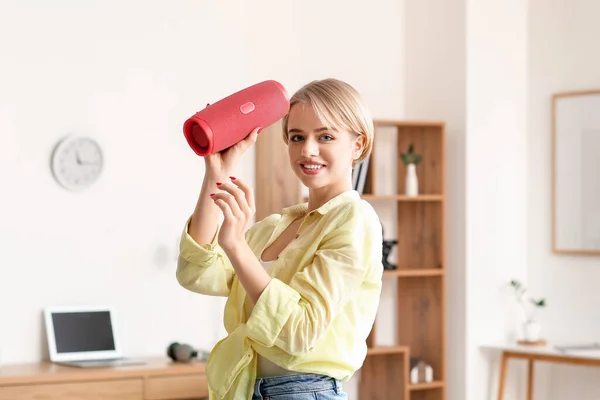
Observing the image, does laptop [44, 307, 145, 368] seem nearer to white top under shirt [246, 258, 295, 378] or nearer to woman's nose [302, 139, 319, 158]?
white top under shirt [246, 258, 295, 378]

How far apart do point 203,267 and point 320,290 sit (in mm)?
267

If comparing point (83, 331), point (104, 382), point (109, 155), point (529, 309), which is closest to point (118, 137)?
point (109, 155)

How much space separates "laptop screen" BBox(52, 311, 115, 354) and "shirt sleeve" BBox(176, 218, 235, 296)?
2.65 metres

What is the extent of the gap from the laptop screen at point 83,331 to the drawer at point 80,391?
39 centimetres

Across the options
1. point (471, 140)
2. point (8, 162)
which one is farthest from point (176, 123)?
point (471, 140)

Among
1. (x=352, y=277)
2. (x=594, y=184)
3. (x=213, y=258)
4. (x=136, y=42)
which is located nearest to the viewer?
(x=352, y=277)

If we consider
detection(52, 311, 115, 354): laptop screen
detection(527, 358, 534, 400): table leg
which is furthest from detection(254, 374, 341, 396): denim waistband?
detection(527, 358, 534, 400): table leg

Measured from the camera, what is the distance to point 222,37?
4859 millimetres

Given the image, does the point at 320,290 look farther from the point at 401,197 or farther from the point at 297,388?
the point at 401,197

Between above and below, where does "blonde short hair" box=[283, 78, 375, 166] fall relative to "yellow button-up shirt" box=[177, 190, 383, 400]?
above

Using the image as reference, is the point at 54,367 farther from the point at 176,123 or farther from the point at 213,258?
the point at 213,258

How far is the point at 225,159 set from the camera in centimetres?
169

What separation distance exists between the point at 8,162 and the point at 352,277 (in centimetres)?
294

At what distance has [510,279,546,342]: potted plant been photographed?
524 centimetres
